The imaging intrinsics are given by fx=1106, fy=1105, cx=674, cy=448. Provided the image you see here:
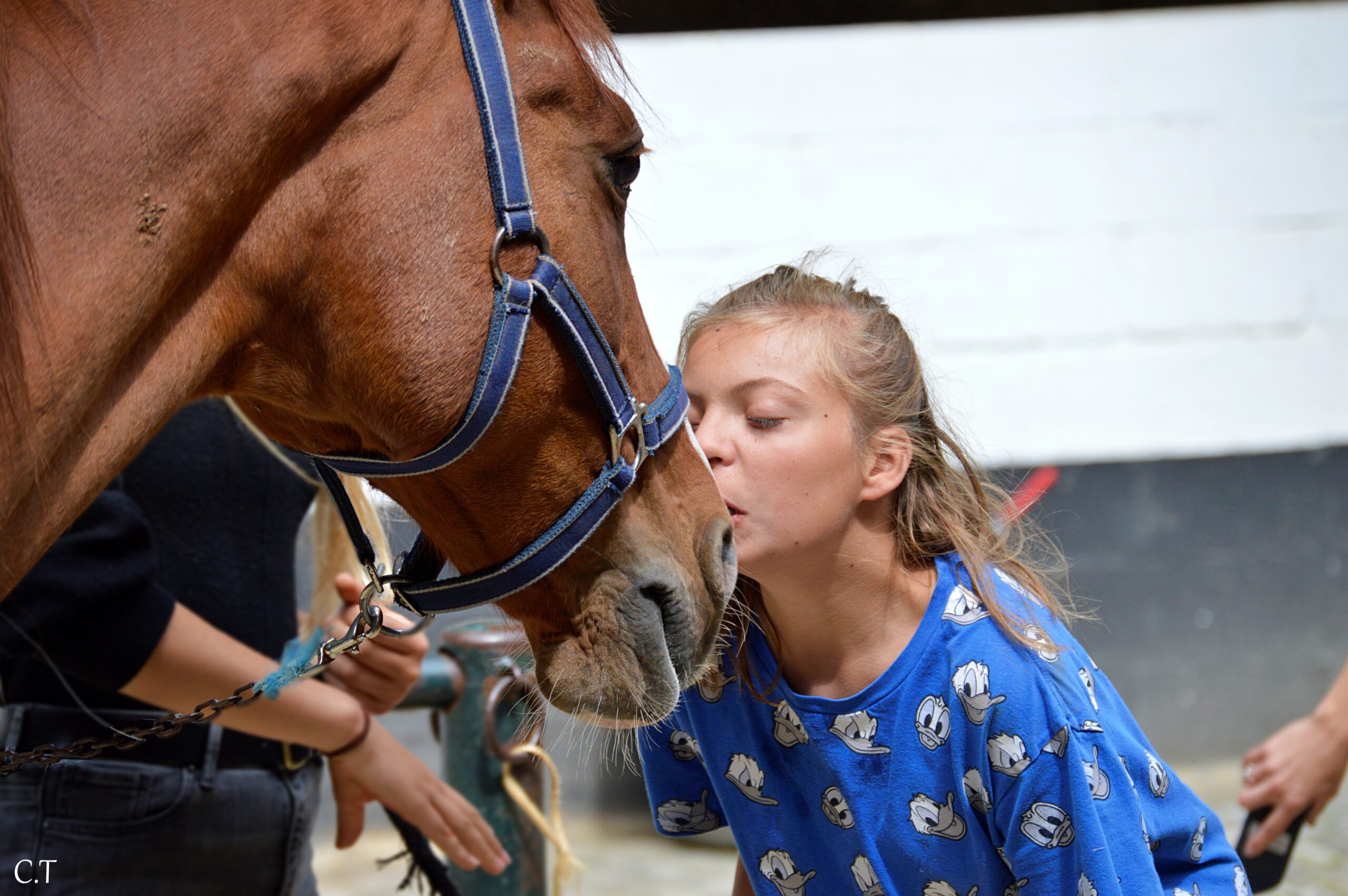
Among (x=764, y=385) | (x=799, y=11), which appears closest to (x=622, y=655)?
(x=764, y=385)

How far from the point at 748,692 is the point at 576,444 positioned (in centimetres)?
44

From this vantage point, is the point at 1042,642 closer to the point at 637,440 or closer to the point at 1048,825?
the point at 1048,825

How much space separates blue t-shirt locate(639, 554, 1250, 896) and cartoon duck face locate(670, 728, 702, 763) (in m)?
0.04

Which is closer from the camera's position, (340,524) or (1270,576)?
(340,524)

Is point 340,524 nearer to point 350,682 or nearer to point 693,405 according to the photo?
point 350,682

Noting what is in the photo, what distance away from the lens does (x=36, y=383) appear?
34.9 inches

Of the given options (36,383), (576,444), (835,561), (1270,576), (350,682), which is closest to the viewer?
(36,383)

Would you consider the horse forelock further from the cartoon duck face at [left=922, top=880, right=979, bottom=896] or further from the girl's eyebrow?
the cartoon duck face at [left=922, top=880, right=979, bottom=896]

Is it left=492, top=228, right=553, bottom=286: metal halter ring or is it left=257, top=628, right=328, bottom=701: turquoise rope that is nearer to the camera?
left=492, top=228, right=553, bottom=286: metal halter ring

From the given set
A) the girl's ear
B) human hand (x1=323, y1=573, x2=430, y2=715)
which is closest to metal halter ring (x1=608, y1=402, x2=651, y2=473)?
the girl's ear

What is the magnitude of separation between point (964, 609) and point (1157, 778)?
10.8 inches

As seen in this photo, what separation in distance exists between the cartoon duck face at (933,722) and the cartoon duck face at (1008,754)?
0.20ft

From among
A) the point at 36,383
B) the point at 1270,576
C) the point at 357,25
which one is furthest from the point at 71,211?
the point at 1270,576

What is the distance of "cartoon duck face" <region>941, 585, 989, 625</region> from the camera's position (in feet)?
4.09
